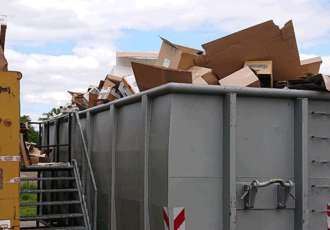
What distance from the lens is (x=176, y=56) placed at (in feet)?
19.9

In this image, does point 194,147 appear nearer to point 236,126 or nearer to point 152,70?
point 236,126

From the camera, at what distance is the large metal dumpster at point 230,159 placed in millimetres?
4270

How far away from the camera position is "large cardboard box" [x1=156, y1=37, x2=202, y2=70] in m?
5.96

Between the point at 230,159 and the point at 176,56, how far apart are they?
7.02 ft

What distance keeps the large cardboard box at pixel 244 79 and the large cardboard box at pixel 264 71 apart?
0.72 ft

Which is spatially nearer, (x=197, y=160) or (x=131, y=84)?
(x=197, y=160)

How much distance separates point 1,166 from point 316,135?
10.3 ft

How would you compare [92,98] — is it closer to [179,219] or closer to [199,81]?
[199,81]

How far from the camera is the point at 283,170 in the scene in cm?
466

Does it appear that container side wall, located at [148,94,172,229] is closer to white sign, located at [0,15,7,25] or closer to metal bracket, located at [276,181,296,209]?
metal bracket, located at [276,181,296,209]

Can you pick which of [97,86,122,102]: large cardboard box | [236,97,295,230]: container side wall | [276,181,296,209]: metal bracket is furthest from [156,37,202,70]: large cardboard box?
[276,181,296,209]: metal bracket

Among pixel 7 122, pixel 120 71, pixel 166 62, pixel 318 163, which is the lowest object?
pixel 318 163

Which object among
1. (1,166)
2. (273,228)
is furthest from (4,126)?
(273,228)

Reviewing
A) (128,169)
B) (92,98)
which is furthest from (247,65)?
(92,98)
